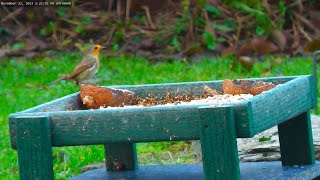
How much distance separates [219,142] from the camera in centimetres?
314

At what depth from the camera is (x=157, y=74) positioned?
7.95m

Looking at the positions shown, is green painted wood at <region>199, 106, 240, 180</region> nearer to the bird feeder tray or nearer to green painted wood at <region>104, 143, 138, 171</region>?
the bird feeder tray

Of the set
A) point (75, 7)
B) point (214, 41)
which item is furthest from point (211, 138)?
point (75, 7)

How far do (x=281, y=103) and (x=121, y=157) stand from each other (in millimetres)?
981

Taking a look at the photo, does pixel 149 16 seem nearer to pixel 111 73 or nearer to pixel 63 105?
pixel 111 73

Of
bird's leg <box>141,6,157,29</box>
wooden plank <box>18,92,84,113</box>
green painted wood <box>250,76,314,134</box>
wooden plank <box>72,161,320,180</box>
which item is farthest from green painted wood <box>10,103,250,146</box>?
bird's leg <box>141,6,157,29</box>

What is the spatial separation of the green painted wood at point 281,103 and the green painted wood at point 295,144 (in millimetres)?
142

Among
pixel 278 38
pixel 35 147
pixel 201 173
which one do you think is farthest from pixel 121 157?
pixel 278 38

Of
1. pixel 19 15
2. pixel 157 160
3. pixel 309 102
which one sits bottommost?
pixel 157 160

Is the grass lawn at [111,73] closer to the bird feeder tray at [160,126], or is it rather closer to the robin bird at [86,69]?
the robin bird at [86,69]

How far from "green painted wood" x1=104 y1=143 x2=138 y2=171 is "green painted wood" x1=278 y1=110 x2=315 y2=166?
2.22 feet

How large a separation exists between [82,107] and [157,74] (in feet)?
13.1

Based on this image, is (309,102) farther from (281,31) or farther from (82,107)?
(281,31)

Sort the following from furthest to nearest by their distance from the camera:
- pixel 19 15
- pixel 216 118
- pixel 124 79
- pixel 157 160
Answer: pixel 19 15, pixel 124 79, pixel 157 160, pixel 216 118
